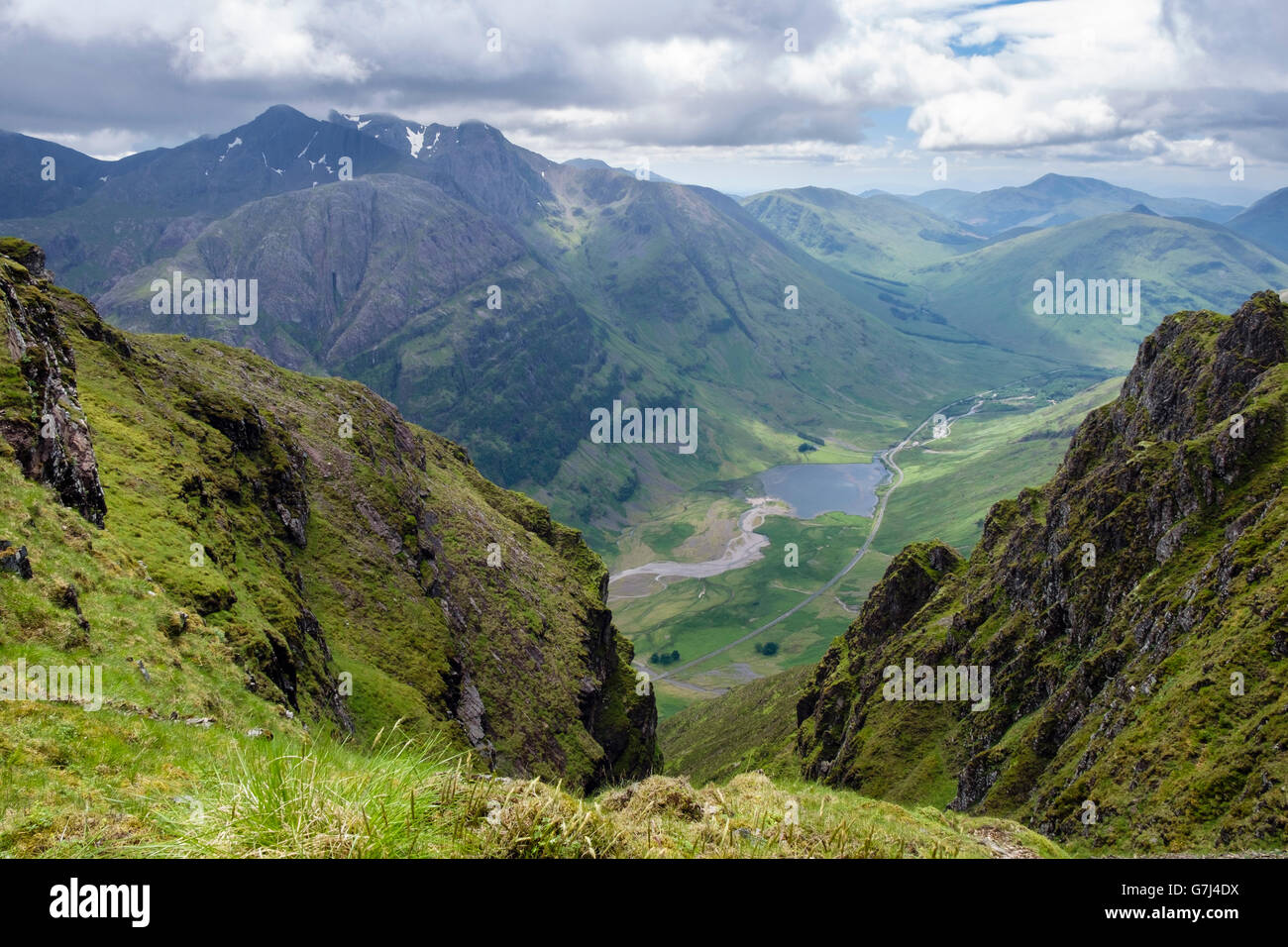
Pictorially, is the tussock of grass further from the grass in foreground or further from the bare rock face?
the bare rock face

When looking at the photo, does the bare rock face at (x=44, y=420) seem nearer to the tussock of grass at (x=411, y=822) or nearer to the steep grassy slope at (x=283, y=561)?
the steep grassy slope at (x=283, y=561)

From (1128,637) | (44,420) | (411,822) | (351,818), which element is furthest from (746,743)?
(351,818)

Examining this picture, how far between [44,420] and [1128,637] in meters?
81.6

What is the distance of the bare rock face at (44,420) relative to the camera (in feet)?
106

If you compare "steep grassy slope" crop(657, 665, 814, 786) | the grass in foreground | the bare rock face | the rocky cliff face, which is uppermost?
the bare rock face

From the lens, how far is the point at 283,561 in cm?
7481

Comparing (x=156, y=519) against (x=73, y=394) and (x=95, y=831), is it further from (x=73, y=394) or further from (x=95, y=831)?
(x=95, y=831)

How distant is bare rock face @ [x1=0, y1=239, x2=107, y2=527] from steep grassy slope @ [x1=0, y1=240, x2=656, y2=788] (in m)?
0.14

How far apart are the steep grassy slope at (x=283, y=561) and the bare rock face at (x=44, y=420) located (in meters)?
0.14

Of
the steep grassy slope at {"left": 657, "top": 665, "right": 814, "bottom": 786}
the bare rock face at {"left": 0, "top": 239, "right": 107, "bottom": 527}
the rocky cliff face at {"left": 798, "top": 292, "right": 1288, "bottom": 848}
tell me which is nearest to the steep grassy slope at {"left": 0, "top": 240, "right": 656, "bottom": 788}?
the bare rock face at {"left": 0, "top": 239, "right": 107, "bottom": 527}

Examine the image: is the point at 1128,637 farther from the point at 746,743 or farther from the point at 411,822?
the point at 746,743

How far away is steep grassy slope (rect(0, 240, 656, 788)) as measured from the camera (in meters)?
29.0
